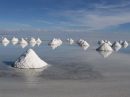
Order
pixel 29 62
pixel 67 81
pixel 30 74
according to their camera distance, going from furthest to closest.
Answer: pixel 29 62, pixel 30 74, pixel 67 81

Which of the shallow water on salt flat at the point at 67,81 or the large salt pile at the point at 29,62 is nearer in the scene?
the shallow water on salt flat at the point at 67,81

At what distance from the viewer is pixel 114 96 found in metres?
15.5

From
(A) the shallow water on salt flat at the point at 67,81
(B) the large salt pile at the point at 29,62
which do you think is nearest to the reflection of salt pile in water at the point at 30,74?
(A) the shallow water on salt flat at the point at 67,81

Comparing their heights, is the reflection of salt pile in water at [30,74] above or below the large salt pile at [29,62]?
below

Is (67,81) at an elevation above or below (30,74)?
below

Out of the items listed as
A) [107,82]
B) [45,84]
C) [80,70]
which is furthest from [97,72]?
[45,84]

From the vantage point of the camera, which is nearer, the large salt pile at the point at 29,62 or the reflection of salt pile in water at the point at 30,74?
the reflection of salt pile in water at the point at 30,74

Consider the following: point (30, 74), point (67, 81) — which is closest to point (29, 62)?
point (30, 74)

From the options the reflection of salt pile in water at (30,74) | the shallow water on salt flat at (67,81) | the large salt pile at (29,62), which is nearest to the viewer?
the shallow water on salt flat at (67,81)

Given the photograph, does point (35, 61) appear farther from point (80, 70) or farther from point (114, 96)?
point (114, 96)

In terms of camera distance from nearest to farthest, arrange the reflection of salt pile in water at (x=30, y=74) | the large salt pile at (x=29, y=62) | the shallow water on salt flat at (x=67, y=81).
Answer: the shallow water on salt flat at (x=67, y=81), the reflection of salt pile in water at (x=30, y=74), the large salt pile at (x=29, y=62)

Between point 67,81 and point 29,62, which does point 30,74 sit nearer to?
point 29,62

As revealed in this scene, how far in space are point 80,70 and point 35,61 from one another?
131 inches

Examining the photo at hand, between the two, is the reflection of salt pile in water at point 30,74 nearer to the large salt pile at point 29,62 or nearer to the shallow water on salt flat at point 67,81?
the shallow water on salt flat at point 67,81
